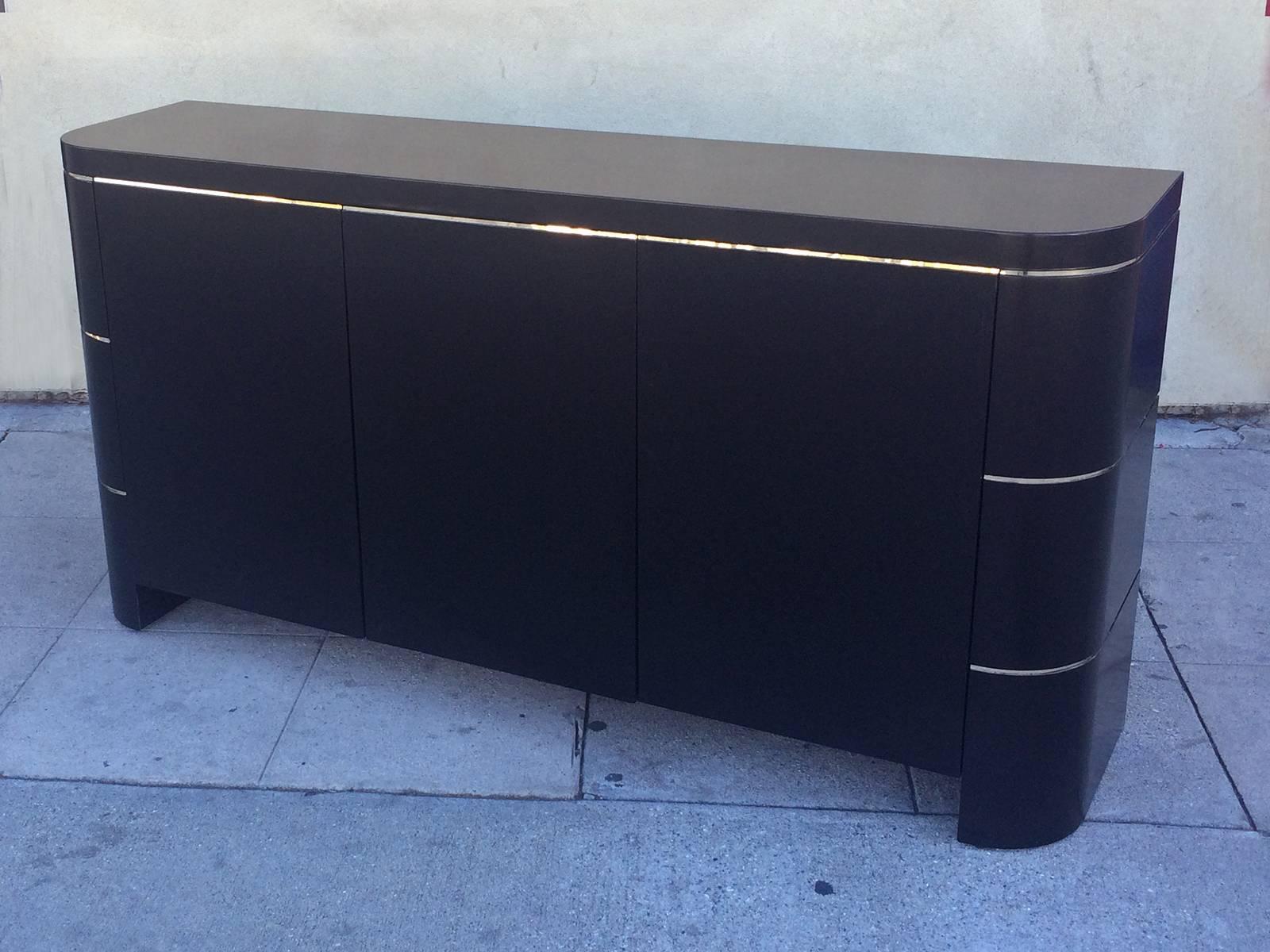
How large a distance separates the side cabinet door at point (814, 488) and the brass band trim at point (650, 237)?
14mm

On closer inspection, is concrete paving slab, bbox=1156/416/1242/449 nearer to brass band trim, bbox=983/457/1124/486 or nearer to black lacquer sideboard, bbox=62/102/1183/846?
black lacquer sideboard, bbox=62/102/1183/846

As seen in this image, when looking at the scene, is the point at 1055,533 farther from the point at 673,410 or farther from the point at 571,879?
the point at 571,879

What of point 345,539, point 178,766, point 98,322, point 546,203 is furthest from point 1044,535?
point 98,322

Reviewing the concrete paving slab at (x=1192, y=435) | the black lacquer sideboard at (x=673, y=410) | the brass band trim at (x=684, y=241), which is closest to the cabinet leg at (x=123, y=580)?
the black lacquer sideboard at (x=673, y=410)

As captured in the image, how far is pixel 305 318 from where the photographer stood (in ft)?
11.9

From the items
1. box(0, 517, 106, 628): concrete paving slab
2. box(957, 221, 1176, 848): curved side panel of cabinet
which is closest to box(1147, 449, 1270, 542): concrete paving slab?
box(957, 221, 1176, 848): curved side panel of cabinet

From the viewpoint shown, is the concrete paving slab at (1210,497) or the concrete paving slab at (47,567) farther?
the concrete paving slab at (1210,497)

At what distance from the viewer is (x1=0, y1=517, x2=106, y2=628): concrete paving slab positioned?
4.32 metres

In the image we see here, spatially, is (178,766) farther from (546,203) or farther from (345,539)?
(546,203)

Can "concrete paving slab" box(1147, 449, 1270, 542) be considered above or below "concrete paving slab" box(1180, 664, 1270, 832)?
below

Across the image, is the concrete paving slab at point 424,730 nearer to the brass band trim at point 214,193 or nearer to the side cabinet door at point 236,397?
the side cabinet door at point 236,397

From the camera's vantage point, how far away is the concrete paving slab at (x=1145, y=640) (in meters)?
4.12

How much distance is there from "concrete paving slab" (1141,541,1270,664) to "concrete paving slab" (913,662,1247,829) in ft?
1.08

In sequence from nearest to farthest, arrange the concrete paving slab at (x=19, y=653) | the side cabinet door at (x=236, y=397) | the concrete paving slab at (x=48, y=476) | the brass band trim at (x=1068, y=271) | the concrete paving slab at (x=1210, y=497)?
the brass band trim at (x=1068, y=271)
the side cabinet door at (x=236, y=397)
the concrete paving slab at (x=19, y=653)
the concrete paving slab at (x=1210, y=497)
the concrete paving slab at (x=48, y=476)
